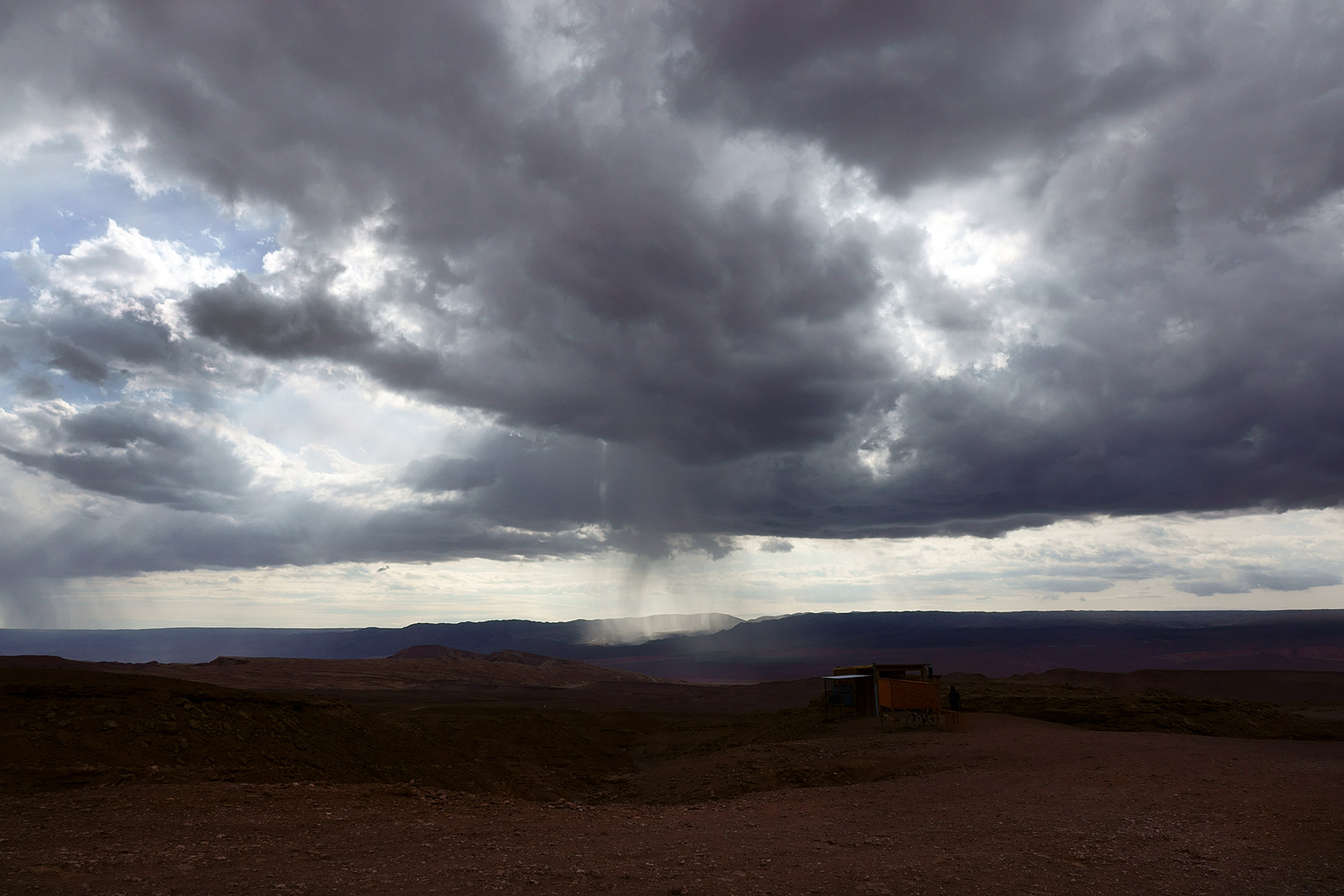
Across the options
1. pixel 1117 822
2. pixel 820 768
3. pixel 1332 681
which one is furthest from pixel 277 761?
Answer: pixel 1332 681

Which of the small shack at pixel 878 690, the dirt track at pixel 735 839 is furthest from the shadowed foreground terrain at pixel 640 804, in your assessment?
the small shack at pixel 878 690

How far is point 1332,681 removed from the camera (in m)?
74.0

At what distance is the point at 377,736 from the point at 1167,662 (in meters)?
182

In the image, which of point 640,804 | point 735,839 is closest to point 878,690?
point 640,804

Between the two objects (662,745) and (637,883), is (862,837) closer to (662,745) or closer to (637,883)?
(637,883)

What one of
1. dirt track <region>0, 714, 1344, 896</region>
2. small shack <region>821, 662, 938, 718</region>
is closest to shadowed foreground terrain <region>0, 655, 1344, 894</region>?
dirt track <region>0, 714, 1344, 896</region>

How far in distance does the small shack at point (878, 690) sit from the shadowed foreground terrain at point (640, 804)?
1922mm

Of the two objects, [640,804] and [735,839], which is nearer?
[735,839]

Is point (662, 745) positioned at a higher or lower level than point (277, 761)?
lower

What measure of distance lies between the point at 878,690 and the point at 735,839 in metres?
23.3

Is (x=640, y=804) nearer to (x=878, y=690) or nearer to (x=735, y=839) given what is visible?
(x=735, y=839)

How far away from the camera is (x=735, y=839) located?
14.1m

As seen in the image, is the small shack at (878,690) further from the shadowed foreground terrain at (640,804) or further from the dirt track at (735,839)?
the dirt track at (735,839)

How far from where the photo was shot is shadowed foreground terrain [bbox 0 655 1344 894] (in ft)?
37.2
